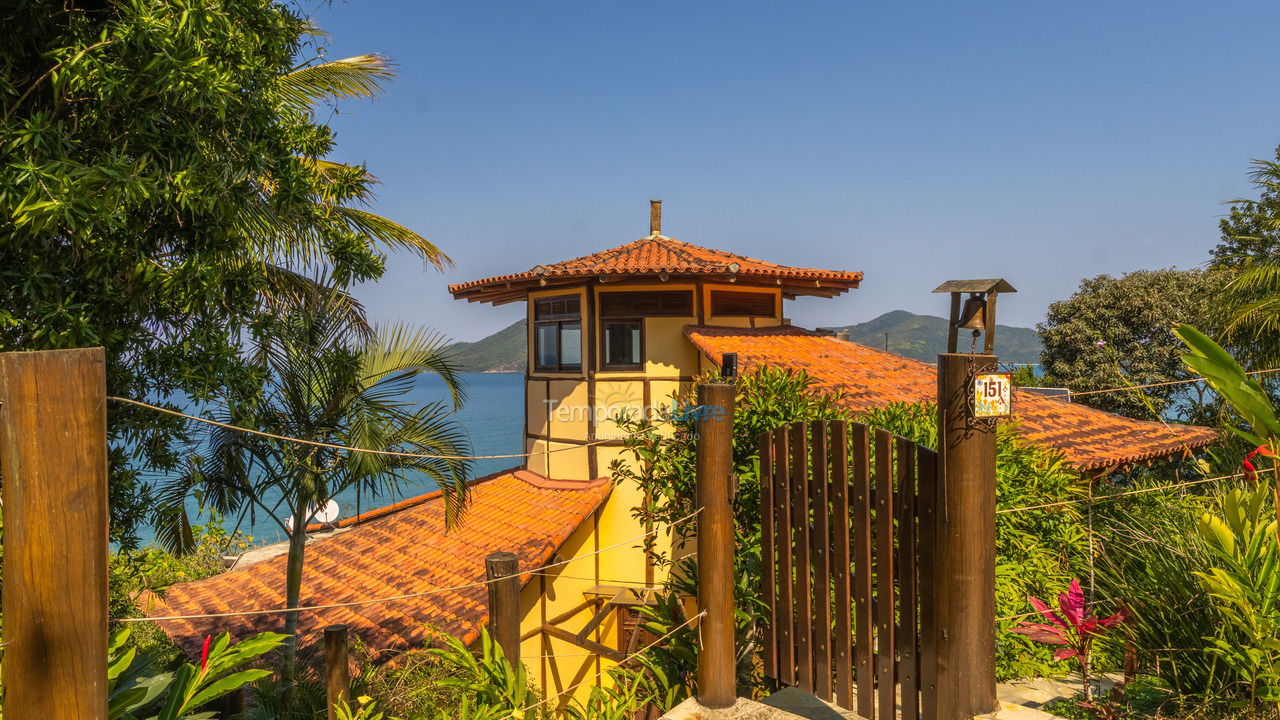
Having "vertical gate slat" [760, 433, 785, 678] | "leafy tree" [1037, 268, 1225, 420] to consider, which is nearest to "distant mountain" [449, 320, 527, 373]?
"leafy tree" [1037, 268, 1225, 420]

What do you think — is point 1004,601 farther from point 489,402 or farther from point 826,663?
point 489,402

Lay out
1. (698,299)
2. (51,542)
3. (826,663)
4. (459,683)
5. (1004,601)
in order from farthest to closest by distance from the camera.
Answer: (698,299) < (1004,601) < (459,683) < (826,663) < (51,542)

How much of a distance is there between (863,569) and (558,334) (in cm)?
879

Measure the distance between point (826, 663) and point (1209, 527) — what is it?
76.9 inches

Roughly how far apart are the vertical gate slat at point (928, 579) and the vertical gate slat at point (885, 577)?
0.48 ft

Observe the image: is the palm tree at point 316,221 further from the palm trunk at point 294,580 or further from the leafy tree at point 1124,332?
the leafy tree at point 1124,332

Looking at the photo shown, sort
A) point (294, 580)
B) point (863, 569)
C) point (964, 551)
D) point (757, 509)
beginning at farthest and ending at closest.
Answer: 1. point (294, 580)
2. point (757, 509)
3. point (863, 569)
4. point (964, 551)

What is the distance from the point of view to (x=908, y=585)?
3.12 m

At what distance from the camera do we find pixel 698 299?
11156mm

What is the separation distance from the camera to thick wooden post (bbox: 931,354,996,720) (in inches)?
110

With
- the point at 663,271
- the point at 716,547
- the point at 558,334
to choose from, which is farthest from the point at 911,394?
the point at 716,547

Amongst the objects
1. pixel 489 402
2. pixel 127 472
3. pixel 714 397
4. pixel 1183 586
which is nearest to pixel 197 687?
pixel 714 397

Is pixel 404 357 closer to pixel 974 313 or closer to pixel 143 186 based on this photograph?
pixel 143 186

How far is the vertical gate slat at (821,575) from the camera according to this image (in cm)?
345
